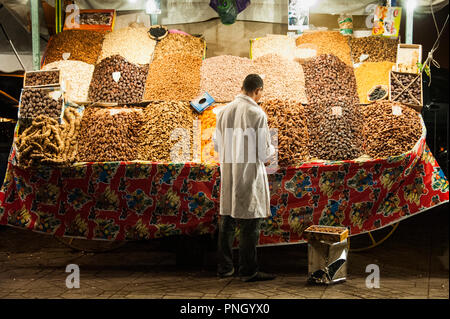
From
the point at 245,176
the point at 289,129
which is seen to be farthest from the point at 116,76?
the point at 245,176

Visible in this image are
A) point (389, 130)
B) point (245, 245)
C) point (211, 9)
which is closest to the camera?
point (245, 245)

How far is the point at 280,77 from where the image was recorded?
4.55 m

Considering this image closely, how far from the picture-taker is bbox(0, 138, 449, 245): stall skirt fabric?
368 centimetres

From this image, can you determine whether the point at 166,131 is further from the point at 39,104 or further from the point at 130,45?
the point at 130,45

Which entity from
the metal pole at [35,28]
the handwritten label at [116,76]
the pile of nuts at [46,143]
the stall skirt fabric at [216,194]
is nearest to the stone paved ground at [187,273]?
the stall skirt fabric at [216,194]

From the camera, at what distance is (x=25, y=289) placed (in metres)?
3.30

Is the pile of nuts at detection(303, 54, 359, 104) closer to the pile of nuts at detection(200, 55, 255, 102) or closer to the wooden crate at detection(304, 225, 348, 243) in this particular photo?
the pile of nuts at detection(200, 55, 255, 102)

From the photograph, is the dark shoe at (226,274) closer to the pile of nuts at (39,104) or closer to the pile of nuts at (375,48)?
the pile of nuts at (39,104)

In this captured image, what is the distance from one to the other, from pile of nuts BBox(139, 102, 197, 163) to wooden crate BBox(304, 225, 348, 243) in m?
1.22

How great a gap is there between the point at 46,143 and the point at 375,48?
3.46 metres

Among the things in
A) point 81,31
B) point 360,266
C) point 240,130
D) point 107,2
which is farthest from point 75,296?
point 107,2

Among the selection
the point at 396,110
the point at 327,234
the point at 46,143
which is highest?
the point at 396,110

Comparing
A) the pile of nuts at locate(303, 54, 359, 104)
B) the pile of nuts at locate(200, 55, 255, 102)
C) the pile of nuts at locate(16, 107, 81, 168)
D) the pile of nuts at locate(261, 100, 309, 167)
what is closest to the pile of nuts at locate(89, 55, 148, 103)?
the pile of nuts at locate(16, 107, 81, 168)

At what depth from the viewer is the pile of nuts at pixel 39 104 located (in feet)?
13.6
